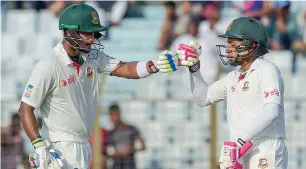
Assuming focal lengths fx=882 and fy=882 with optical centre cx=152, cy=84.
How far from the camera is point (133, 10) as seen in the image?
41.5 feet

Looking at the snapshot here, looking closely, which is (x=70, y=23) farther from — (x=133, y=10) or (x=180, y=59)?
(x=133, y=10)

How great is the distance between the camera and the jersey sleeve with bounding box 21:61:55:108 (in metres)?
6.76

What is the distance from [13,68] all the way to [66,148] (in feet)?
17.1

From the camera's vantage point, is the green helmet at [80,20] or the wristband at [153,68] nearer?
the green helmet at [80,20]

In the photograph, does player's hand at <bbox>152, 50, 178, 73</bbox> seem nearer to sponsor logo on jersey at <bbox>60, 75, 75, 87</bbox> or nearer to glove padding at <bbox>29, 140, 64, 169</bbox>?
sponsor logo on jersey at <bbox>60, 75, 75, 87</bbox>

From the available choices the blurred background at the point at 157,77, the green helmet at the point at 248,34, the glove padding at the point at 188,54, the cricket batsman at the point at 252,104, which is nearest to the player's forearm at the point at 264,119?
the cricket batsman at the point at 252,104

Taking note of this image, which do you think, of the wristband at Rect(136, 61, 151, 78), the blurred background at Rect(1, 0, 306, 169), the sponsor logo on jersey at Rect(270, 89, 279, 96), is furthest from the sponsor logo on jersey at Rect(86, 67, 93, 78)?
the blurred background at Rect(1, 0, 306, 169)

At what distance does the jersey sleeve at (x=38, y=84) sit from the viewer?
6762mm

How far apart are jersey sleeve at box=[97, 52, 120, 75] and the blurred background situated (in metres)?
2.82

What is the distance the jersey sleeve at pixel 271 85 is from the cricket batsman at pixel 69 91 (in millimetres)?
747

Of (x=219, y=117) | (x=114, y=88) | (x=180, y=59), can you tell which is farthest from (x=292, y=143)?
(x=180, y=59)

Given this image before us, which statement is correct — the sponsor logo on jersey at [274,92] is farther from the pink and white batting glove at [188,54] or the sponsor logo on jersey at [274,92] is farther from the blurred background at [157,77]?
the blurred background at [157,77]

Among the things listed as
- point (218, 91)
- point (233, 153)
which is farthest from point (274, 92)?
point (218, 91)

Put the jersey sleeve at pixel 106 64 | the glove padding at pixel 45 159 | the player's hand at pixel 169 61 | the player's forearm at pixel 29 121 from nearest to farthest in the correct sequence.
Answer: the glove padding at pixel 45 159 → the player's forearm at pixel 29 121 → the player's hand at pixel 169 61 → the jersey sleeve at pixel 106 64
